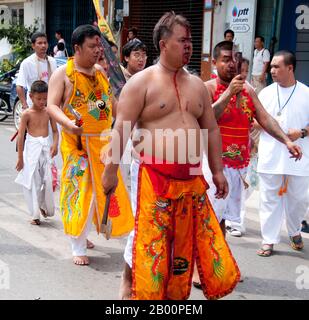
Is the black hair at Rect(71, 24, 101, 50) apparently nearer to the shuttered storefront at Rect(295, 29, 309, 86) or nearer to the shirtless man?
the shirtless man

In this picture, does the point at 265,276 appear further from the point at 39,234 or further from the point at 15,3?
the point at 15,3

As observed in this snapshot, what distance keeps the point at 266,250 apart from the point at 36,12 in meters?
17.2

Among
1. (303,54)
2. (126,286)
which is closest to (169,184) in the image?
(126,286)

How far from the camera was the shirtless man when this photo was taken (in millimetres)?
3211

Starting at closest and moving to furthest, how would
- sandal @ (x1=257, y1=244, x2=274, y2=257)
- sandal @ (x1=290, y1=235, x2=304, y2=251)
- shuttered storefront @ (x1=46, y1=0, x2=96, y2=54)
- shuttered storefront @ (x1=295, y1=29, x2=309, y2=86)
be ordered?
sandal @ (x1=257, y1=244, x2=274, y2=257) → sandal @ (x1=290, y1=235, x2=304, y2=251) → shuttered storefront @ (x1=295, y1=29, x2=309, y2=86) → shuttered storefront @ (x1=46, y1=0, x2=96, y2=54)

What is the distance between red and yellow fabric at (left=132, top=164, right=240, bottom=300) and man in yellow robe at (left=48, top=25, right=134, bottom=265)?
4.66 ft

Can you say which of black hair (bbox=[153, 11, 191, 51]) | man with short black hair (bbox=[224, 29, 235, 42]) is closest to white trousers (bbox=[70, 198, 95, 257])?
black hair (bbox=[153, 11, 191, 51])

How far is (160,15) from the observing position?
15758 mm

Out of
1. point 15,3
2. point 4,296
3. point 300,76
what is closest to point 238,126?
point 4,296

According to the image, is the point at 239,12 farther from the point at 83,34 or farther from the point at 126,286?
the point at 126,286

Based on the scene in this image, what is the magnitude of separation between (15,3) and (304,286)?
A: 63.8ft

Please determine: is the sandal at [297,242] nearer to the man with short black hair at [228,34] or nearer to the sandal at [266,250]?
the sandal at [266,250]

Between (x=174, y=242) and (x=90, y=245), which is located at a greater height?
(x=174, y=242)

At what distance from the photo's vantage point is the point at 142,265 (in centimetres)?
319
